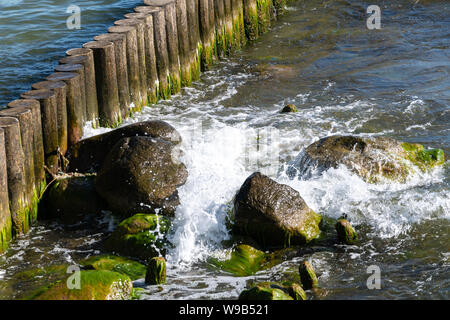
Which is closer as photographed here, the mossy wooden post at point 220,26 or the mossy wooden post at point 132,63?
the mossy wooden post at point 132,63

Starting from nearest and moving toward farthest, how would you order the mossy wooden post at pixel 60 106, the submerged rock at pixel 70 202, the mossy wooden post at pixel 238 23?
the submerged rock at pixel 70 202 → the mossy wooden post at pixel 60 106 → the mossy wooden post at pixel 238 23

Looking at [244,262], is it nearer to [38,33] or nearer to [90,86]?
[90,86]

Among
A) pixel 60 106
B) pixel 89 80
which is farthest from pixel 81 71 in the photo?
pixel 60 106

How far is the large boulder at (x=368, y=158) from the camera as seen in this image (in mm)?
8562

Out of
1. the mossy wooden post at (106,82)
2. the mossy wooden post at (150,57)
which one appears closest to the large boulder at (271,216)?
the mossy wooden post at (106,82)

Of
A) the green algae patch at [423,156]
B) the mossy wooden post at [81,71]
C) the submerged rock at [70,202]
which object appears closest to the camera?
the submerged rock at [70,202]

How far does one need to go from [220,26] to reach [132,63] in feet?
10.9

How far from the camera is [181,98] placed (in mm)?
11609

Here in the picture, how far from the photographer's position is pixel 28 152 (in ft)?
26.0

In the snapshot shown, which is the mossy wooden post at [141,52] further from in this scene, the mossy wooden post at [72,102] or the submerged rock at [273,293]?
the submerged rock at [273,293]

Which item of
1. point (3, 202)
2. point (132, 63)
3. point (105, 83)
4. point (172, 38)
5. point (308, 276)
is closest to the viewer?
point (308, 276)

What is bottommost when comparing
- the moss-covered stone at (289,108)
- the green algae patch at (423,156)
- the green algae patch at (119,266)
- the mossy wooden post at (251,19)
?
the green algae patch at (119,266)

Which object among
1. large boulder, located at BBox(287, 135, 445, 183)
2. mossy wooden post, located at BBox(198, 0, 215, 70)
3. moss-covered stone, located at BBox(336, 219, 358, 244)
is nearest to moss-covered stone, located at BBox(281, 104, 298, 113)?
large boulder, located at BBox(287, 135, 445, 183)

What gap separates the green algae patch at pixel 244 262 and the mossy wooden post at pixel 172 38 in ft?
16.6
